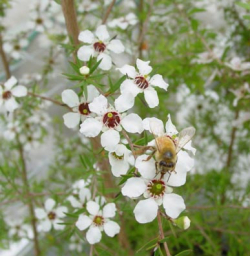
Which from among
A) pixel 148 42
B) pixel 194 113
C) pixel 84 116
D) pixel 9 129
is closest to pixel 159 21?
pixel 148 42

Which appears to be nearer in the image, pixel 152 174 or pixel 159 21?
pixel 152 174

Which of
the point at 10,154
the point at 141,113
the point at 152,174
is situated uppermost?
the point at 10,154

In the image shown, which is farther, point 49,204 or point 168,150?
point 49,204

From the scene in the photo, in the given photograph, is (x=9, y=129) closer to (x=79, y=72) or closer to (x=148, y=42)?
(x=148, y=42)

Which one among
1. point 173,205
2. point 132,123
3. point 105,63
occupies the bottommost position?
point 173,205

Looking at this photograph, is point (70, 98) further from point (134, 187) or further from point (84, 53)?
point (134, 187)

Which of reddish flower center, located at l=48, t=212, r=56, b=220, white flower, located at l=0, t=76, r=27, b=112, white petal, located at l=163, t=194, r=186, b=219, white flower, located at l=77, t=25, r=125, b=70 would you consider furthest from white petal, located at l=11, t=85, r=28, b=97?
white petal, located at l=163, t=194, r=186, b=219

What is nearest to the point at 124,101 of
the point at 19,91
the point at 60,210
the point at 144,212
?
the point at 144,212
